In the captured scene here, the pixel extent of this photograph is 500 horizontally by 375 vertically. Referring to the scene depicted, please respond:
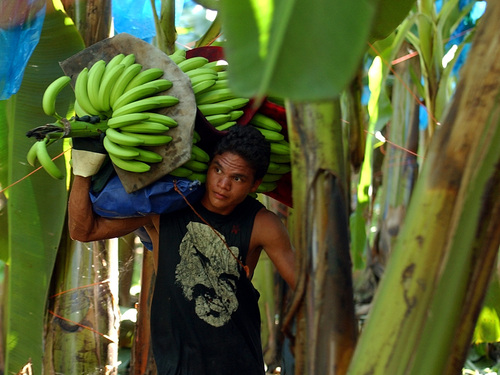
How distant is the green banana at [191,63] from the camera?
1695 millimetres

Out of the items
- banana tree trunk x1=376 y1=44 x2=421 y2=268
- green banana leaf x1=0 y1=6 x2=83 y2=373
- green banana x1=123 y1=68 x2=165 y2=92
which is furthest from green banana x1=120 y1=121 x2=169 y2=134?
banana tree trunk x1=376 y1=44 x2=421 y2=268

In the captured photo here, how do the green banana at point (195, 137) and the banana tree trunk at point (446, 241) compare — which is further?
the green banana at point (195, 137)

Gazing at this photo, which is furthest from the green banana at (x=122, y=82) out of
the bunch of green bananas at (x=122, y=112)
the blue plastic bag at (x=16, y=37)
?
the blue plastic bag at (x=16, y=37)

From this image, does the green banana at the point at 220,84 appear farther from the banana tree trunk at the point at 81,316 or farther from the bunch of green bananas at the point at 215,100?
the banana tree trunk at the point at 81,316

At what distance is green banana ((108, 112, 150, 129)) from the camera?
4.74ft

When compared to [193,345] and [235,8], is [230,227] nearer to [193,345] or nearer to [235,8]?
[193,345]

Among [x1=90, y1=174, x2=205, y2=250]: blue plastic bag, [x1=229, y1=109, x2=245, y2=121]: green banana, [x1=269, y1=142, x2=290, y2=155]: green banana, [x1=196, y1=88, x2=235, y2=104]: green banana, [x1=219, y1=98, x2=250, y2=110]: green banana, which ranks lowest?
[x1=90, y1=174, x2=205, y2=250]: blue plastic bag

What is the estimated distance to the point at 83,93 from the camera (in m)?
1.55

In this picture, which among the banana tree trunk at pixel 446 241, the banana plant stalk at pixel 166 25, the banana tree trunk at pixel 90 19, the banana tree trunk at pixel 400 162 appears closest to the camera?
the banana tree trunk at pixel 446 241

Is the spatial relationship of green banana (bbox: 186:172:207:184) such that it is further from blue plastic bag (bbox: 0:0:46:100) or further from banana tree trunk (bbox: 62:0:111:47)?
banana tree trunk (bbox: 62:0:111:47)

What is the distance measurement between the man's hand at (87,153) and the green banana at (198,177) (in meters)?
0.22

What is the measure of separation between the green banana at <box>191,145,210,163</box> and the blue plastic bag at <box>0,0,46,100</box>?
2.28ft

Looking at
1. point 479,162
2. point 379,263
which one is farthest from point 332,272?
point 379,263

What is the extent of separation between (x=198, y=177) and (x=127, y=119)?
0.88ft
